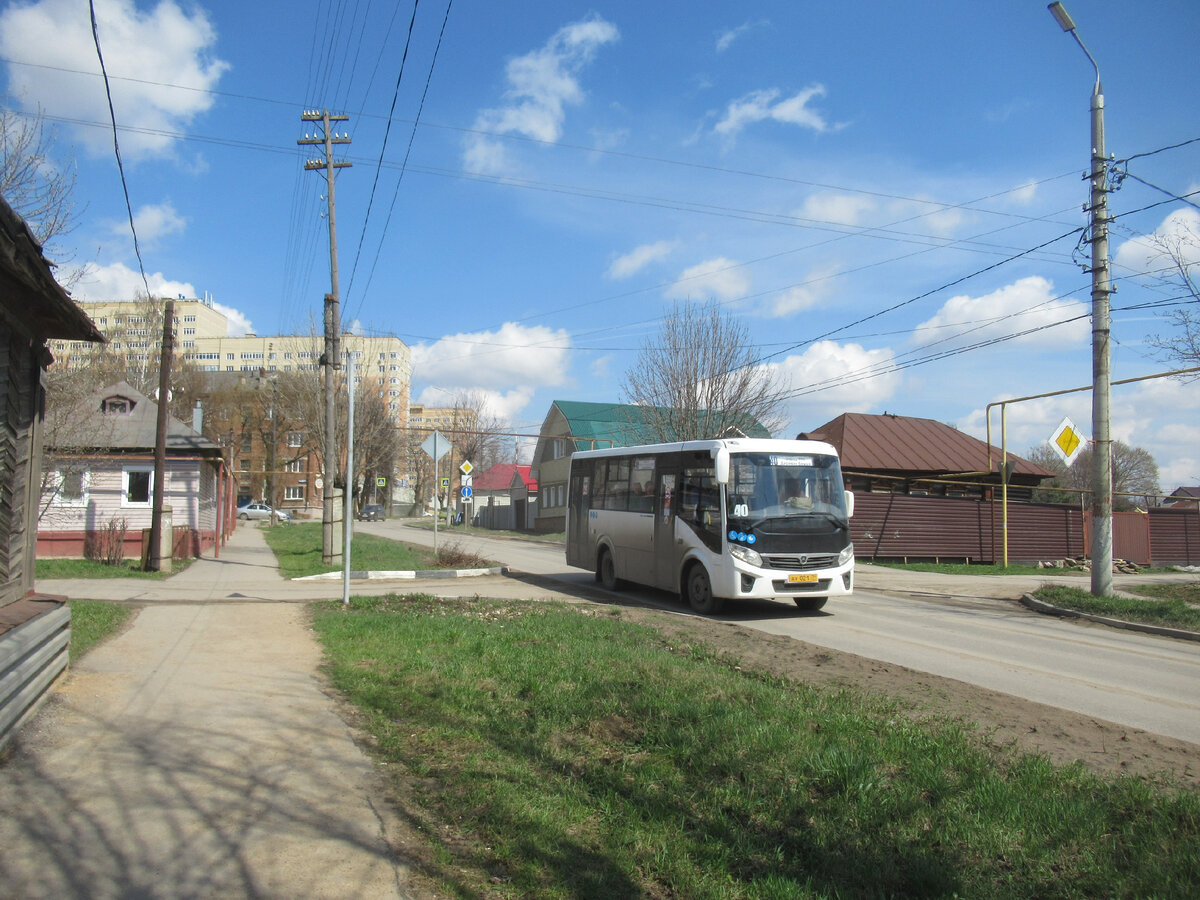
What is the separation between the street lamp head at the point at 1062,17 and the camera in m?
14.5

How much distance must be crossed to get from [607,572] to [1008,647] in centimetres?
855

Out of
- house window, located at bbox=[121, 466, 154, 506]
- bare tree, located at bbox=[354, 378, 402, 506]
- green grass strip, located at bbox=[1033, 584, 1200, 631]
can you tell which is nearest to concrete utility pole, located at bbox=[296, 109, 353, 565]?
house window, located at bbox=[121, 466, 154, 506]

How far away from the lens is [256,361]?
10044 cm

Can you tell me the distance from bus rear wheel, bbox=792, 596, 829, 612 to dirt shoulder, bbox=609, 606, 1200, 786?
399 centimetres

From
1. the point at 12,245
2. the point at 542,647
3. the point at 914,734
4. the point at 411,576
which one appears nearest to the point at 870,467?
the point at 411,576

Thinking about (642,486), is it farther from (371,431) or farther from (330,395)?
(371,431)

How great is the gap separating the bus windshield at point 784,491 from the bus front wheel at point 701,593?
4.37 ft

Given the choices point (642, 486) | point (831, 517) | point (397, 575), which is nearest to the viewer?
point (831, 517)

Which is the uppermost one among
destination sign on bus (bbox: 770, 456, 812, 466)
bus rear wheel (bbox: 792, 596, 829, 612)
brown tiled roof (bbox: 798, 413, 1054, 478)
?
brown tiled roof (bbox: 798, 413, 1054, 478)

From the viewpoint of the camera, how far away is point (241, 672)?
781 centimetres

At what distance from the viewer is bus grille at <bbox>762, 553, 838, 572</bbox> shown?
1272cm

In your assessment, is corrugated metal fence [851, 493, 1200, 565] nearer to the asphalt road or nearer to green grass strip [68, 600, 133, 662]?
the asphalt road

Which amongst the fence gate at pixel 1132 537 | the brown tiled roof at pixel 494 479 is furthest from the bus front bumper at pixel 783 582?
the brown tiled roof at pixel 494 479

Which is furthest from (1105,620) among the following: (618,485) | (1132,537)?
(1132,537)
